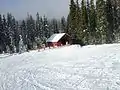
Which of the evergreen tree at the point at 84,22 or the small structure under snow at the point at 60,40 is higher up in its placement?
the evergreen tree at the point at 84,22

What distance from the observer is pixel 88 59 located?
34.4 meters

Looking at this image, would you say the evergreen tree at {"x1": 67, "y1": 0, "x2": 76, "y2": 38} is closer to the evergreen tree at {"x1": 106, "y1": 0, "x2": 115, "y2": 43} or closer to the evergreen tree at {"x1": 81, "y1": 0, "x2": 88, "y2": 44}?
the evergreen tree at {"x1": 81, "y1": 0, "x2": 88, "y2": 44}

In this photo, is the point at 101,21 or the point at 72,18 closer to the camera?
the point at 101,21

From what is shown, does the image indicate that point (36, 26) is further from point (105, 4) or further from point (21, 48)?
point (105, 4)

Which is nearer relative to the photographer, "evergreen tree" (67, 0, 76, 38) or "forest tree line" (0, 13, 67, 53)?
"evergreen tree" (67, 0, 76, 38)

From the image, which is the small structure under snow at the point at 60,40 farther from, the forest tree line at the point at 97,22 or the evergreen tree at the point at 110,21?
the evergreen tree at the point at 110,21

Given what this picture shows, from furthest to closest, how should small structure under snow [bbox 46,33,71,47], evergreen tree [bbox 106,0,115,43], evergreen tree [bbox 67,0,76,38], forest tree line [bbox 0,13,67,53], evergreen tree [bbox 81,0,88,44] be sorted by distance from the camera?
forest tree line [bbox 0,13,67,53], small structure under snow [bbox 46,33,71,47], evergreen tree [bbox 67,0,76,38], evergreen tree [bbox 81,0,88,44], evergreen tree [bbox 106,0,115,43]

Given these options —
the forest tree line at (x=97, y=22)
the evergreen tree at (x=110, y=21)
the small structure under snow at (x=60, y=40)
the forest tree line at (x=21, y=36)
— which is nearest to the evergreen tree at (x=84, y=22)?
the forest tree line at (x=97, y=22)

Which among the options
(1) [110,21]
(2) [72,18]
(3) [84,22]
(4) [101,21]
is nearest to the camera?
(4) [101,21]

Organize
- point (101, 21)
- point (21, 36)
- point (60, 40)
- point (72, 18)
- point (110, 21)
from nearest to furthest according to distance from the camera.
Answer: point (101, 21) → point (110, 21) → point (72, 18) → point (60, 40) → point (21, 36)

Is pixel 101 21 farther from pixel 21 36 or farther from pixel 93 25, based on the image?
pixel 21 36

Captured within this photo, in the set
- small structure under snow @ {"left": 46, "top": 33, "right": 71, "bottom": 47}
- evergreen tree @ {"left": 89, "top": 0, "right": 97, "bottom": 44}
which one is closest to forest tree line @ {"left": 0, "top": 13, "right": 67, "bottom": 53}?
small structure under snow @ {"left": 46, "top": 33, "right": 71, "bottom": 47}

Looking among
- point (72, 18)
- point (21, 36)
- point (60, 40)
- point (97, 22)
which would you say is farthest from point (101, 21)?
→ point (21, 36)

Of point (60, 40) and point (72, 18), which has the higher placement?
point (72, 18)
